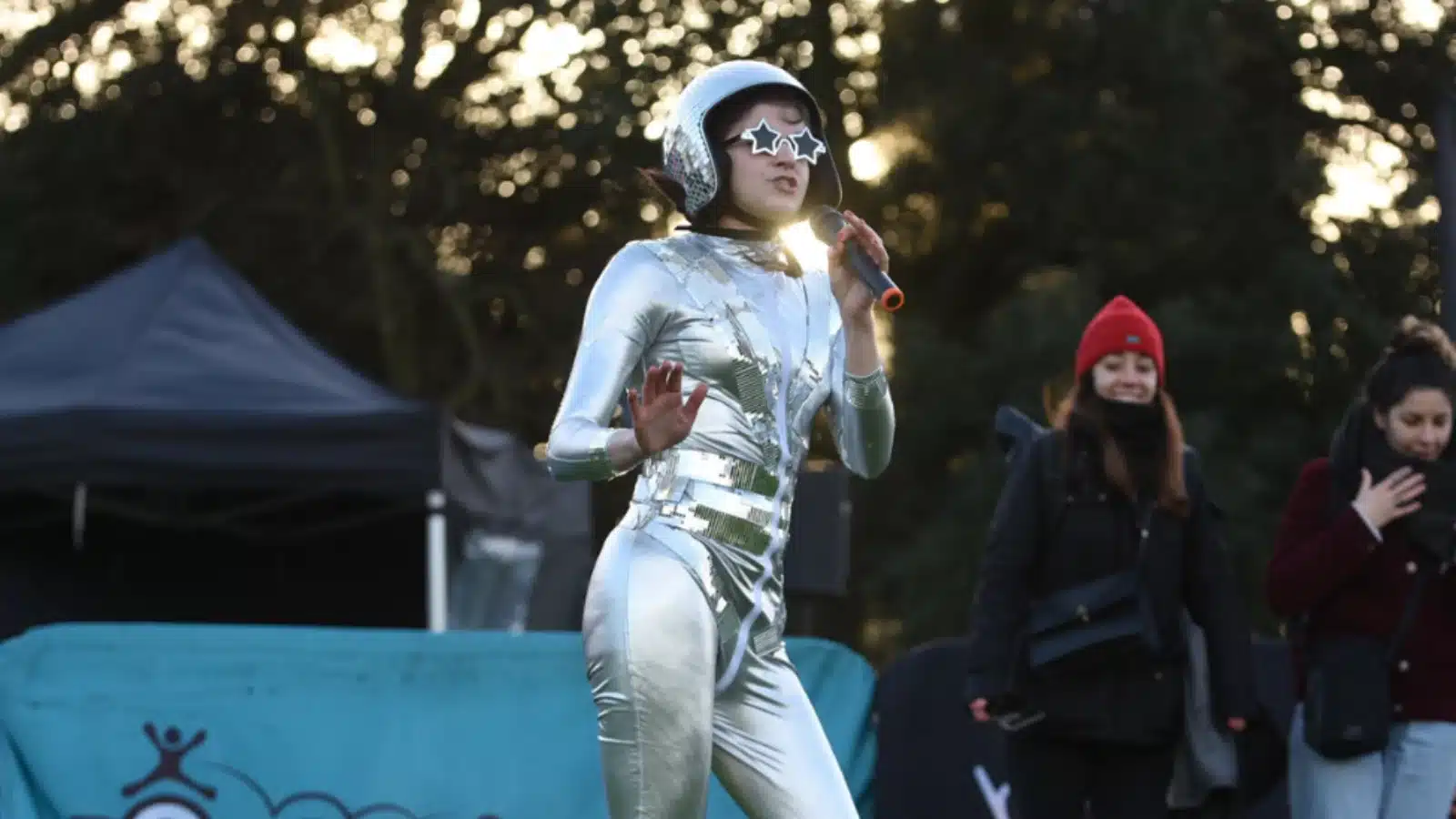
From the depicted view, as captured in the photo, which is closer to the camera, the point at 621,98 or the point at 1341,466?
the point at 1341,466

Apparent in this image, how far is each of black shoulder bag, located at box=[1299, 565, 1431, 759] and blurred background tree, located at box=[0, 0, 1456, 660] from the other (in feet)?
33.3

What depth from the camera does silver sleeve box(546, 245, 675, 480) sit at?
3.99 m

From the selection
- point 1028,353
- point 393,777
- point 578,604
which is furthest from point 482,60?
point 393,777

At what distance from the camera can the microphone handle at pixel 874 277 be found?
12.7 feet

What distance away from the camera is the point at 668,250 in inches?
169

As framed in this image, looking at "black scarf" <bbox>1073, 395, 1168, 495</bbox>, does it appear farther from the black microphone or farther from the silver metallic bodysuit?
the black microphone

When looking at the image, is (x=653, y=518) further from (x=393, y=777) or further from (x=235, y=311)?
(x=235, y=311)

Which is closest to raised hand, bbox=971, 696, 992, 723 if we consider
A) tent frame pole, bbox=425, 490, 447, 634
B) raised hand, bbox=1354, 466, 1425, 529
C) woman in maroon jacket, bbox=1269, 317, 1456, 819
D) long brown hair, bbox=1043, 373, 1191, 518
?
long brown hair, bbox=1043, 373, 1191, 518

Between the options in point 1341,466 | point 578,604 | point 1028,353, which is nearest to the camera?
point 1341,466

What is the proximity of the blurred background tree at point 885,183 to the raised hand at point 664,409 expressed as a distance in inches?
504

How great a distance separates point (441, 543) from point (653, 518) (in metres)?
6.01

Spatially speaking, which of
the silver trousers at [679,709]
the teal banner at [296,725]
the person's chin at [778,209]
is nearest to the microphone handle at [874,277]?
the person's chin at [778,209]

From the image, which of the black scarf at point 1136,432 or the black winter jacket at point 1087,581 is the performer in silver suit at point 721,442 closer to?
the black winter jacket at point 1087,581

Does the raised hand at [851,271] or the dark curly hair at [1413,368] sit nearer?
the raised hand at [851,271]
